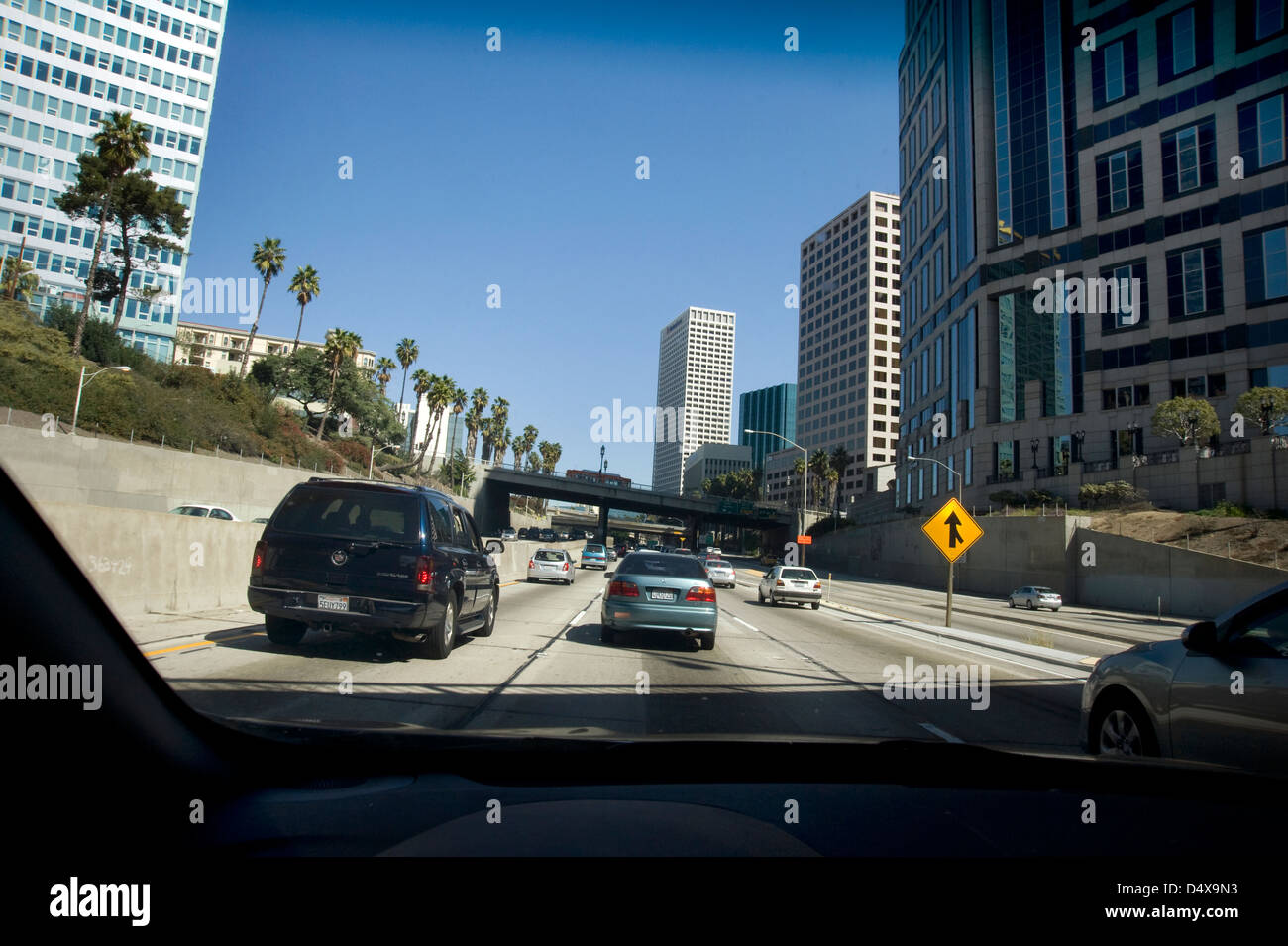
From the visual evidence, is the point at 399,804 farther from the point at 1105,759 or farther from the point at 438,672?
the point at 438,672

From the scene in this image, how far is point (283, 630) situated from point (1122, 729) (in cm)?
869

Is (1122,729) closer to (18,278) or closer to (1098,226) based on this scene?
(1098,226)

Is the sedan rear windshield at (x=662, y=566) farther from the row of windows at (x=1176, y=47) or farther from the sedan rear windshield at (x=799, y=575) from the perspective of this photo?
the row of windows at (x=1176, y=47)

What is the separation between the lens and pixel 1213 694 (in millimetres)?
4672

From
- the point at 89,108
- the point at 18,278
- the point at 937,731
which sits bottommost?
the point at 937,731

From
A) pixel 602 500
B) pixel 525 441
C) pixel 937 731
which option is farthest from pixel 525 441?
pixel 937 731

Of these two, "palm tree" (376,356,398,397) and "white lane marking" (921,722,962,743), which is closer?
"white lane marking" (921,722,962,743)

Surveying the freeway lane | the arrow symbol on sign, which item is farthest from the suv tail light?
the arrow symbol on sign

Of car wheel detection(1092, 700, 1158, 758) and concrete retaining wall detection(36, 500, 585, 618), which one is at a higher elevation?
concrete retaining wall detection(36, 500, 585, 618)

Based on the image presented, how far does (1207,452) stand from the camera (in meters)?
43.0

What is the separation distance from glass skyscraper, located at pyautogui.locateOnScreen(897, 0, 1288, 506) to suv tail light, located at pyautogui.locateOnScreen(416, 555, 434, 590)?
153 feet

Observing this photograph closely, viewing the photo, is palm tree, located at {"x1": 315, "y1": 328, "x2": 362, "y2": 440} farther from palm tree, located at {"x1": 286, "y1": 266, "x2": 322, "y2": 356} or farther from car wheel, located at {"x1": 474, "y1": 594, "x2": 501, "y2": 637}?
car wheel, located at {"x1": 474, "y1": 594, "x2": 501, "y2": 637}

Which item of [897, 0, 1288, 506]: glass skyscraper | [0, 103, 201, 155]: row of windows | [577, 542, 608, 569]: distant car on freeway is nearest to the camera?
[577, 542, 608, 569]: distant car on freeway

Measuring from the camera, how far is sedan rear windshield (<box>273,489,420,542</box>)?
8.80m
